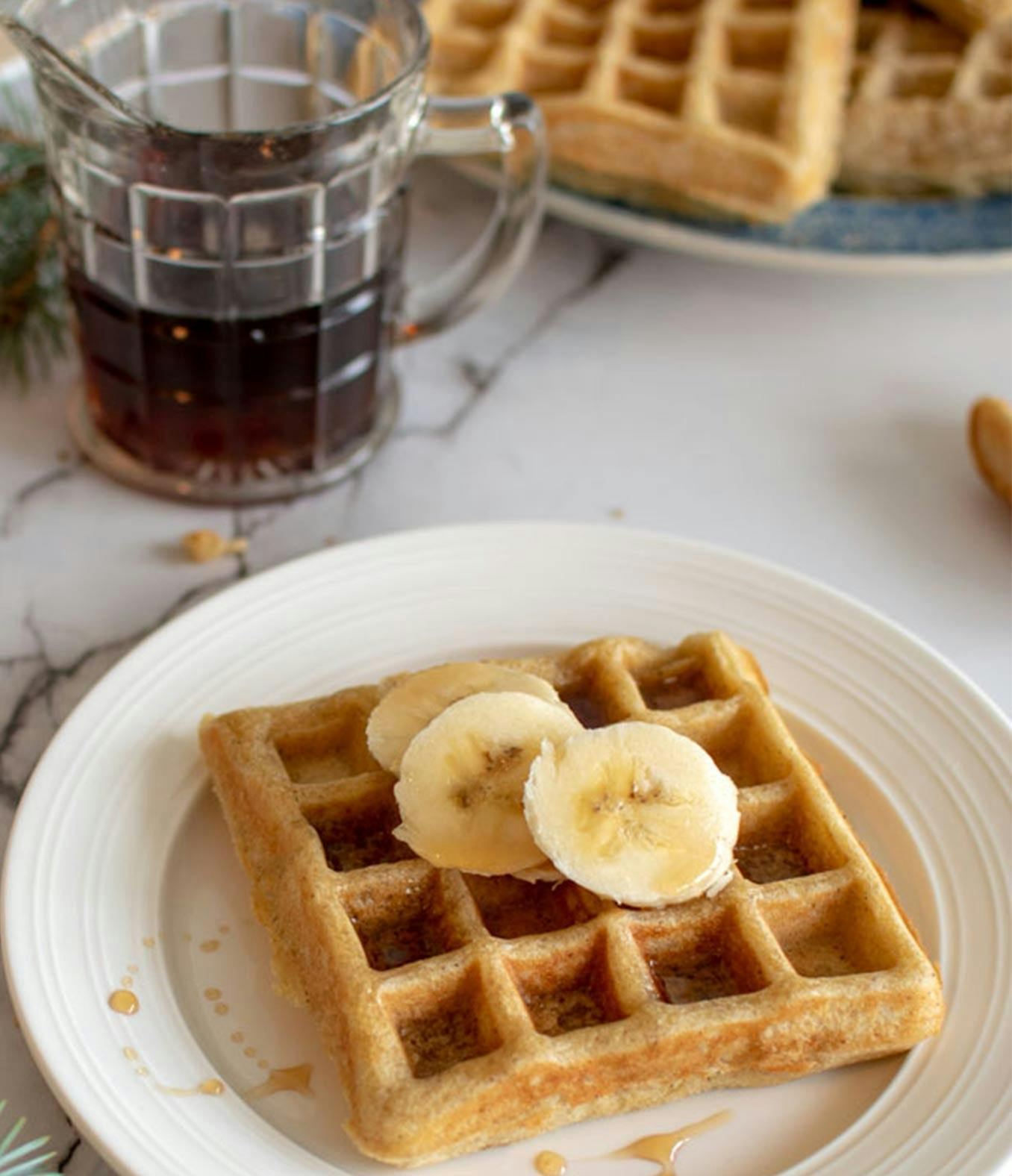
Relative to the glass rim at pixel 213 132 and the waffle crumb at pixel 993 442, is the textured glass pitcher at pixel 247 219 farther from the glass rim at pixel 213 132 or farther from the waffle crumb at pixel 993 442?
the waffle crumb at pixel 993 442

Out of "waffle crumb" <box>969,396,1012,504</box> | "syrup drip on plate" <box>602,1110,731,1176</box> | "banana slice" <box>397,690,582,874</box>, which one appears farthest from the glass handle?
"syrup drip on plate" <box>602,1110,731,1176</box>

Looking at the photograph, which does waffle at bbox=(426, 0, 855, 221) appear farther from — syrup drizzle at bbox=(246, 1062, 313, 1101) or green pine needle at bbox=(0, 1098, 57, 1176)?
green pine needle at bbox=(0, 1098, 57, 1176)

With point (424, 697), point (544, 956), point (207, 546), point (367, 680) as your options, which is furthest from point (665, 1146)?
point (207, 546)

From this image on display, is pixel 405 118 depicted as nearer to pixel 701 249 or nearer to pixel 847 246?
pixel 701 249

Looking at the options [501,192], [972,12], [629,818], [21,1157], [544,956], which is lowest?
[21,1157]

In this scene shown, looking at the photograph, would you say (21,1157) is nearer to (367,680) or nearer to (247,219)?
(367,680)

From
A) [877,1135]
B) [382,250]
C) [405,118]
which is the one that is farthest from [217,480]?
[877,1135]
